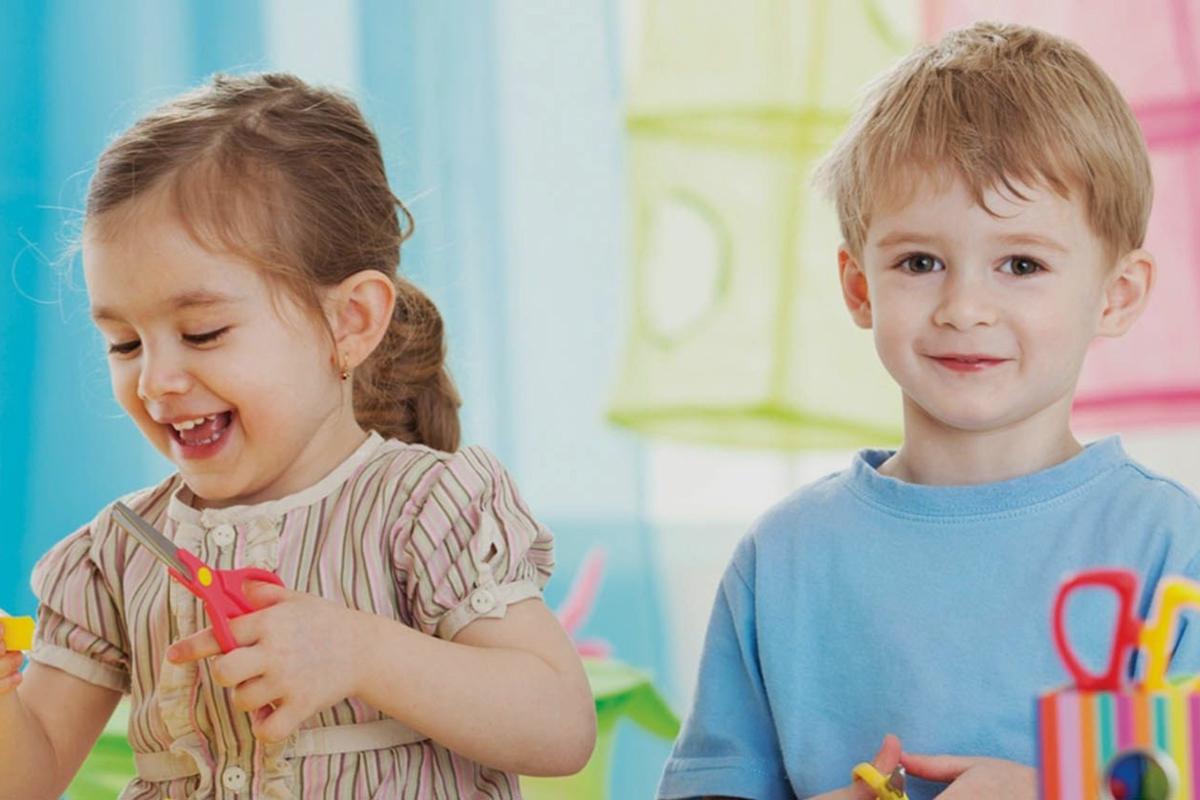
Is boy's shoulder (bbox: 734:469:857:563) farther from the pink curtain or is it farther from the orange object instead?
the pink curtain

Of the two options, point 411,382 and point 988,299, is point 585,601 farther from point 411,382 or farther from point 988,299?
point 988,299

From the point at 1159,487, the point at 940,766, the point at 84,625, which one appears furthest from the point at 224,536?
the point at 1159,487

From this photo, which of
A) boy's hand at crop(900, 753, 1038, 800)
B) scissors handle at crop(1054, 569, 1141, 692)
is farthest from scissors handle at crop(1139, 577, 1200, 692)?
boy's hand at crop(900, 753, 1038, 800)

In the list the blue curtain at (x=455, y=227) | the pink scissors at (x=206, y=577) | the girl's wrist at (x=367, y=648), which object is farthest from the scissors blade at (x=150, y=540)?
the blue curtain at (x=455, y=227)

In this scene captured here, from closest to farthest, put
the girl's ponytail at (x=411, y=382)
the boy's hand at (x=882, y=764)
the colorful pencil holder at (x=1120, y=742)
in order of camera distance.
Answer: the colorful pencil holder at (x=1120, y=742), the boy's hand at (x=882, y=764), the girl's ponytail at (x=411, y=382)

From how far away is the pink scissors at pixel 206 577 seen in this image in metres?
0.94

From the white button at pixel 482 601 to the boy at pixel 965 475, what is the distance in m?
0.20

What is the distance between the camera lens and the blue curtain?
1853mm

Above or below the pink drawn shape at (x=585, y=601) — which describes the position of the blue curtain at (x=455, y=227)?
above

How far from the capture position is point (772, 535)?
1.21 meters

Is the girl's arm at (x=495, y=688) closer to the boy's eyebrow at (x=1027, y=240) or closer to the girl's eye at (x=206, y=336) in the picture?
the girl's eye at (x=206, y=336)

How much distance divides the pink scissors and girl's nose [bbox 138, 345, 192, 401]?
14 centimetres

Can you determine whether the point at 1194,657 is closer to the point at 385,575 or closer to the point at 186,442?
the point at 385,575

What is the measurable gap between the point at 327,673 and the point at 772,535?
36cm
